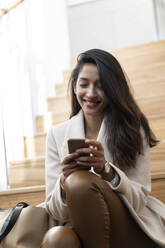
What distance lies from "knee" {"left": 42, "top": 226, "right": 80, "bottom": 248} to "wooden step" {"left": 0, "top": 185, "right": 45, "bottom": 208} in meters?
0.77

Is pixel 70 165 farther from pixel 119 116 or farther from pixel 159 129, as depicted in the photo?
pixel 159 129

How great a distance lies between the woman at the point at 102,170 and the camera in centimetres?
104

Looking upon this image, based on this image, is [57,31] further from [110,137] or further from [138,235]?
[138,235]

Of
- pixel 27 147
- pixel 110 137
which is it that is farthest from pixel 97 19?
pixel 110 137

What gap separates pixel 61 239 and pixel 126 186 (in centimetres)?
28

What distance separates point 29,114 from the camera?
3.01 meters

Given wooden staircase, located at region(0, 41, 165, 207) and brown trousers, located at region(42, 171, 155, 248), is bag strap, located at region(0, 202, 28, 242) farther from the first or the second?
wooden staircase, located at region(0, 41, 165, 207)

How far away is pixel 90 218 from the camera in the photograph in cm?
103

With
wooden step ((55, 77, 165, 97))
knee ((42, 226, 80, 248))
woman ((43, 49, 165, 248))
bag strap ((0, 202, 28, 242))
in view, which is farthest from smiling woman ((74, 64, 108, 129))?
wooden step ((55, 77, 165, 97))

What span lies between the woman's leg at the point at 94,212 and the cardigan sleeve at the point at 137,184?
0.06 metres

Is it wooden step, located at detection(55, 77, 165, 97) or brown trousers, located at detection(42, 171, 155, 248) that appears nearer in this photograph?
brown trousers, located at detection(42, 171, 155, 248)

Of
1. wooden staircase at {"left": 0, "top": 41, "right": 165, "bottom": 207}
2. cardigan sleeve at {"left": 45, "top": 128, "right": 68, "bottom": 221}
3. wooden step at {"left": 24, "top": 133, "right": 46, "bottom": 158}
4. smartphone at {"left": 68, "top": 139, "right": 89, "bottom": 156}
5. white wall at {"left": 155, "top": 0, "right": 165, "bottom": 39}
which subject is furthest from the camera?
white wall at {"left": 155, "top": 0, "right": 165, "bottom": 39}

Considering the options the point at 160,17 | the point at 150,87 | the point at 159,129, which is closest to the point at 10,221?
the point at 159,129

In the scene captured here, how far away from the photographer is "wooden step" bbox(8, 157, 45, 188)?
6.82 feet
